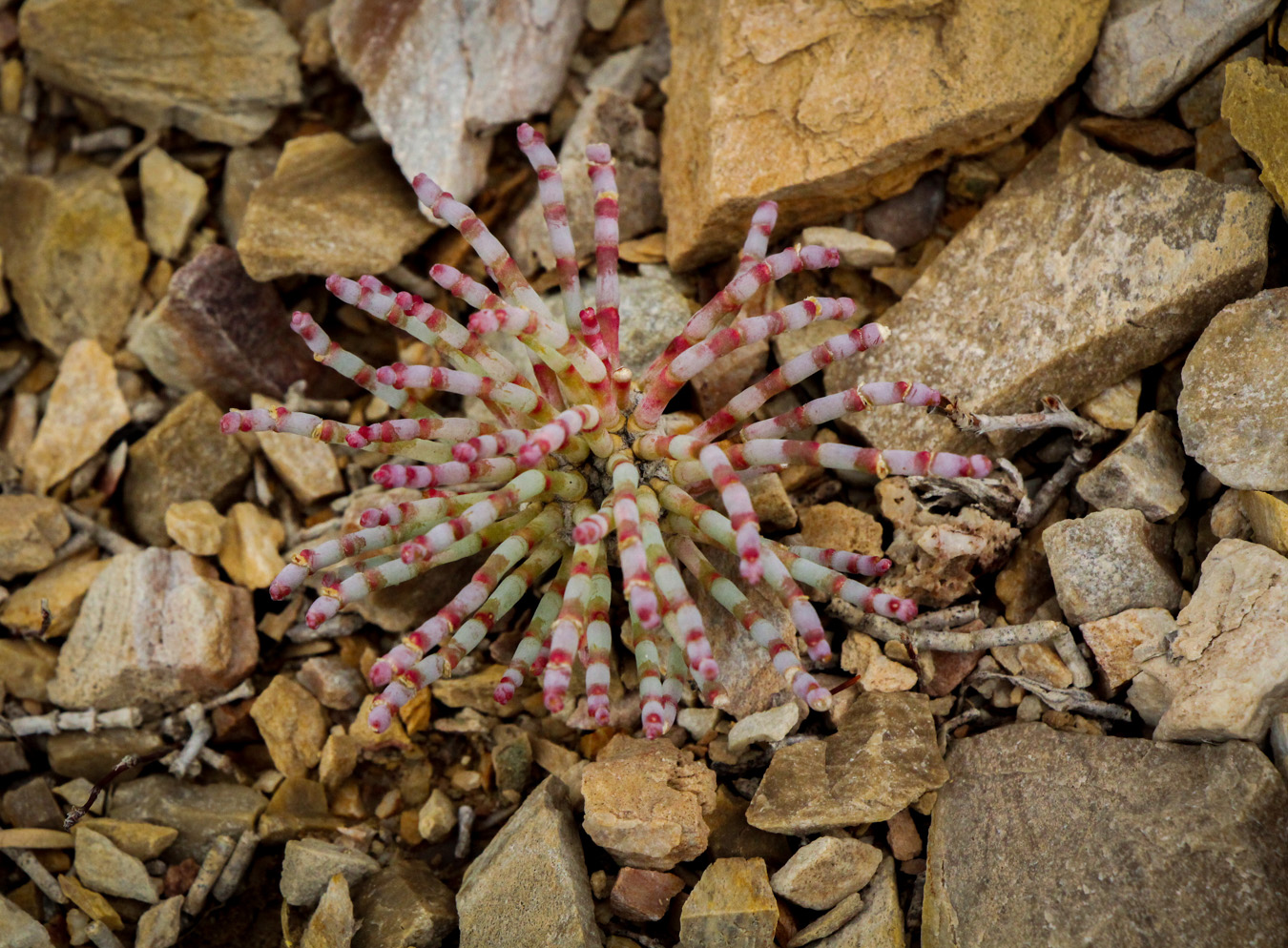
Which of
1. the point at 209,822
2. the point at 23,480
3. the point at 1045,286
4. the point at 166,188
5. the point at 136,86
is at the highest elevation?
the point at 136,86

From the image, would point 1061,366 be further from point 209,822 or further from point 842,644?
point 209,822

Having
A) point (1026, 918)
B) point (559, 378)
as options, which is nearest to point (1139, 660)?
point (1026, 918)

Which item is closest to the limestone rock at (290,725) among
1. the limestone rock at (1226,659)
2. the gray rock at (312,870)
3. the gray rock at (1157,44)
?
the gray rock at (312,870)

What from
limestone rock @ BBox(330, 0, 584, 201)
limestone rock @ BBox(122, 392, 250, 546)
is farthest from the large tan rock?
limestone rock @ BBox(122, 392, 250, 546)

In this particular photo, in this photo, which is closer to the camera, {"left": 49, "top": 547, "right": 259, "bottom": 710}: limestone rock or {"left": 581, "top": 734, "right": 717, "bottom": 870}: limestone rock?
{"left": 581, "top": 734, "right": 717, "bottom": 870}: limestone rock

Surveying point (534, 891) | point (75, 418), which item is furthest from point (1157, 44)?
point (75, 418)

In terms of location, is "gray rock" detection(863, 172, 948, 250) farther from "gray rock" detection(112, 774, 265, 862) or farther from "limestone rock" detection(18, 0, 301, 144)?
"gray rock" detection(112, 774, 265, 862)
